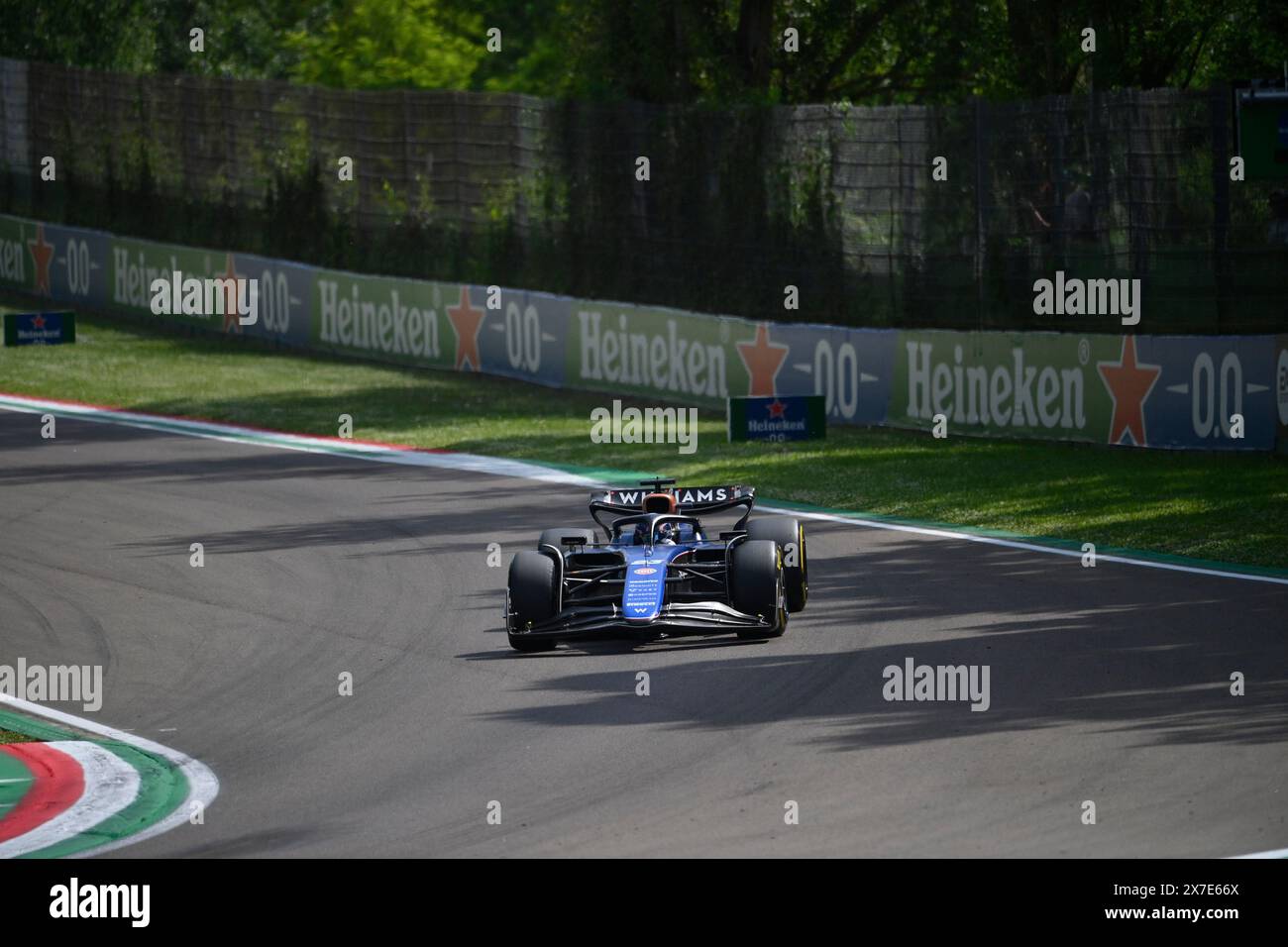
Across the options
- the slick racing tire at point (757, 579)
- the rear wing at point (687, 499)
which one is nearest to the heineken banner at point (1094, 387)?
the rear wing at point (687, 499)

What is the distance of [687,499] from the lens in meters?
13.3

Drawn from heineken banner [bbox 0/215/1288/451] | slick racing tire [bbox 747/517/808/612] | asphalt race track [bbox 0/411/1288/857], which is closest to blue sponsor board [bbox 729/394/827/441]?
heineken banner [bbox 0/215/1288/451]

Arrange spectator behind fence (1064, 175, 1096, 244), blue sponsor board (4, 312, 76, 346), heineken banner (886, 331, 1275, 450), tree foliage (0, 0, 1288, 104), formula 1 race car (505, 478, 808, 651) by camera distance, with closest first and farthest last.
→ formula 1 race car (505, 478, 808, 651)
heineken banner (886, 331, 1275, 450)
spectator behind fence (1064, 175, 1096, 244)
tree foliage (0, 0, 1288, 104)
blue sponsor board (4, 312, 76, 346)

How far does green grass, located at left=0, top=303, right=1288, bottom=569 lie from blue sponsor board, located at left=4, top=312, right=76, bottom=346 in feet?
1.00

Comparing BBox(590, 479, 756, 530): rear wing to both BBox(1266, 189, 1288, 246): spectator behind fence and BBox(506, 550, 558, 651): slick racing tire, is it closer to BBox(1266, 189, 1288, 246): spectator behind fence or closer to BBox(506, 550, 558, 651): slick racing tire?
BBox(506, 550, 558, 651): slick racing tire

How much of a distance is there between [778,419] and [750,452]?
1.55 feet

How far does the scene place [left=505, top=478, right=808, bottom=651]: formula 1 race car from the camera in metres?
12.0

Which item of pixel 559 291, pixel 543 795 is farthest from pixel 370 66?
pixel 543 795

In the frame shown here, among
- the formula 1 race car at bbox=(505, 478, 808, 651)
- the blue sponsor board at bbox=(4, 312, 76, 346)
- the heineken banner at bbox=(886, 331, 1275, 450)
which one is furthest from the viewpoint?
the blue sponsor board at bbox=(4, 312, 76, 346)

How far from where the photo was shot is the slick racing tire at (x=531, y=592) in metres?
12.1

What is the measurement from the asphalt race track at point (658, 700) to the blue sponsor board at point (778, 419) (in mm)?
4220

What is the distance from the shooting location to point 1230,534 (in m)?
15.6

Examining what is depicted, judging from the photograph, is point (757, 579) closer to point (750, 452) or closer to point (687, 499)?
point (687, 499)

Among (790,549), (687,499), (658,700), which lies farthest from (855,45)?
(658,700)
